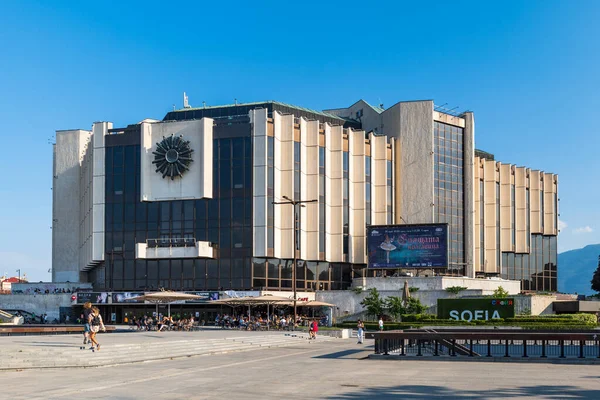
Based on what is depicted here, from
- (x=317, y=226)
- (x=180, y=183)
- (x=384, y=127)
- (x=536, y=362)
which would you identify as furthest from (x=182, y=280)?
(x=536, y=362)

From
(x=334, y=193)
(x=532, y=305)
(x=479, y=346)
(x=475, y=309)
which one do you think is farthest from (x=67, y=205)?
(x=479, y=346)

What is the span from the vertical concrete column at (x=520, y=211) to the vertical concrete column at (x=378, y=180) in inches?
893

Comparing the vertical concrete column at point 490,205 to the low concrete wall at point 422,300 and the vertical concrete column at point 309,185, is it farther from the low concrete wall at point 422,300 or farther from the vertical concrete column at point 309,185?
the vertical concrete column at point 309,185

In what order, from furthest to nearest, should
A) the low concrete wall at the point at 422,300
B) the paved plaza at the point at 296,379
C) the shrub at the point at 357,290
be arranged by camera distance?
the shrub at the point at 357,290 → the low concrete wall at the point at 422,300 → the paved plaza at the point at 296,379

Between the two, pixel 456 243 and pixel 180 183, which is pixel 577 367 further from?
pixel 456 243

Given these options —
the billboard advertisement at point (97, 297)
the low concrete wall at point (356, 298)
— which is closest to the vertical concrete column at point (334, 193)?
the low concrete wall at point (356, 298)

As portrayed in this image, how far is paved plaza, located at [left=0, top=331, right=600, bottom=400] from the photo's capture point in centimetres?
2067

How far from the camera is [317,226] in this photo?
80812 millimetres

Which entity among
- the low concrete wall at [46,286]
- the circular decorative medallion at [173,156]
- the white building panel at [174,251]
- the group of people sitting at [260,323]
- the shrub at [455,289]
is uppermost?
the circular decorative medallion at [173,156]

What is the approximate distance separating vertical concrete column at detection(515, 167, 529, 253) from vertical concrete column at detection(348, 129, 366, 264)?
25.8 meters

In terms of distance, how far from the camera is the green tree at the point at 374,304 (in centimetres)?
6906

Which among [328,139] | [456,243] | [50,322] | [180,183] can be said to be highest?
[328,139]

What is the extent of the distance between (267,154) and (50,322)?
2822 centimetres

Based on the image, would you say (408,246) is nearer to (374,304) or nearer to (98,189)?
(374,304)
